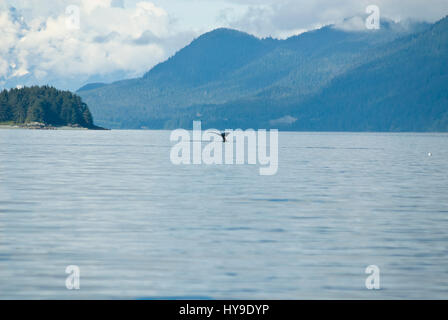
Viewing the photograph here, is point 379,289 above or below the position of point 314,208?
below

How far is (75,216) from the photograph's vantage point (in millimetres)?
38375

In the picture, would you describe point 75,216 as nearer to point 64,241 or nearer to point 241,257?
point 64,241

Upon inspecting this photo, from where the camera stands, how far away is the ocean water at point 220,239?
936 inches

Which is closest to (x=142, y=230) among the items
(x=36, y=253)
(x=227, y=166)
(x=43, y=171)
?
(x=36, y=253)

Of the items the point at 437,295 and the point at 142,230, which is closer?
the point at 437,295

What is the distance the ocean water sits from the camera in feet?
78.0

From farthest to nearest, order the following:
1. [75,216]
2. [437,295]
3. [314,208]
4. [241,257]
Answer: [314,208] → [75,216] → [241,257] → [437,295]

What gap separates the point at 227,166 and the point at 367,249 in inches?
2170

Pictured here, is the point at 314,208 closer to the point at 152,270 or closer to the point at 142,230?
the point at 142,230

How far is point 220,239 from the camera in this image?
3184cm

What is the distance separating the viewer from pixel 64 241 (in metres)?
31.0
